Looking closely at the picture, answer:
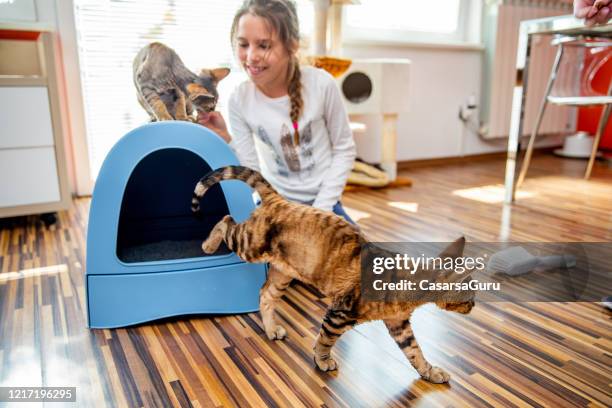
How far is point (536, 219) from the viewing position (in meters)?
1.95

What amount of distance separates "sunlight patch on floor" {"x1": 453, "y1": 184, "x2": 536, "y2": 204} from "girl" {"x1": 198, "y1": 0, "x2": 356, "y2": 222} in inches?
46.5

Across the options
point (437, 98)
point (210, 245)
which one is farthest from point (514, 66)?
point (210, 245)

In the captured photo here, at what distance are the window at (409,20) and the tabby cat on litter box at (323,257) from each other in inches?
77.9

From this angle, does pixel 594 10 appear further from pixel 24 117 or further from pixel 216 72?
pixel 24 117

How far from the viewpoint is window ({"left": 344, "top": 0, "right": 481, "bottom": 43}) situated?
2832 millimetres

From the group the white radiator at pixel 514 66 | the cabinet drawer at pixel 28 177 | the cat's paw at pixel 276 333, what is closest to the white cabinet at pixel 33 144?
the cabinet drawer at pixel 28 177

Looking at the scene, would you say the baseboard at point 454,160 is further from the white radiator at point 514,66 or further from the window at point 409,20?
the window at point 409,20

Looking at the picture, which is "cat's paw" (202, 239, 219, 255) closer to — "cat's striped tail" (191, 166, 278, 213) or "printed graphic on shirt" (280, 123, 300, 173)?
"cat's striped tail" (191, 166, 278, 213)

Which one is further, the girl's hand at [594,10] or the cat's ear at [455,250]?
the girl's hand at [594,10]

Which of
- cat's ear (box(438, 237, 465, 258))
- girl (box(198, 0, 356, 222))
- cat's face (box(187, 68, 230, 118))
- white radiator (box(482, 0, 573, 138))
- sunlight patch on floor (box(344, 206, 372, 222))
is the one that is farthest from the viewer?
white radiator (box(482, 0, 573, 138))

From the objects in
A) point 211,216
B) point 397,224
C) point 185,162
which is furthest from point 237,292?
point 397,224

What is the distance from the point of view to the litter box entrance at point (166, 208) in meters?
1.25

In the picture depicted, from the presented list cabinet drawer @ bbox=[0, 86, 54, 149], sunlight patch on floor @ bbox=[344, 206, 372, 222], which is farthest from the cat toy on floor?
cabinet drawer @ bbox=[0, 86, 54, 149]
